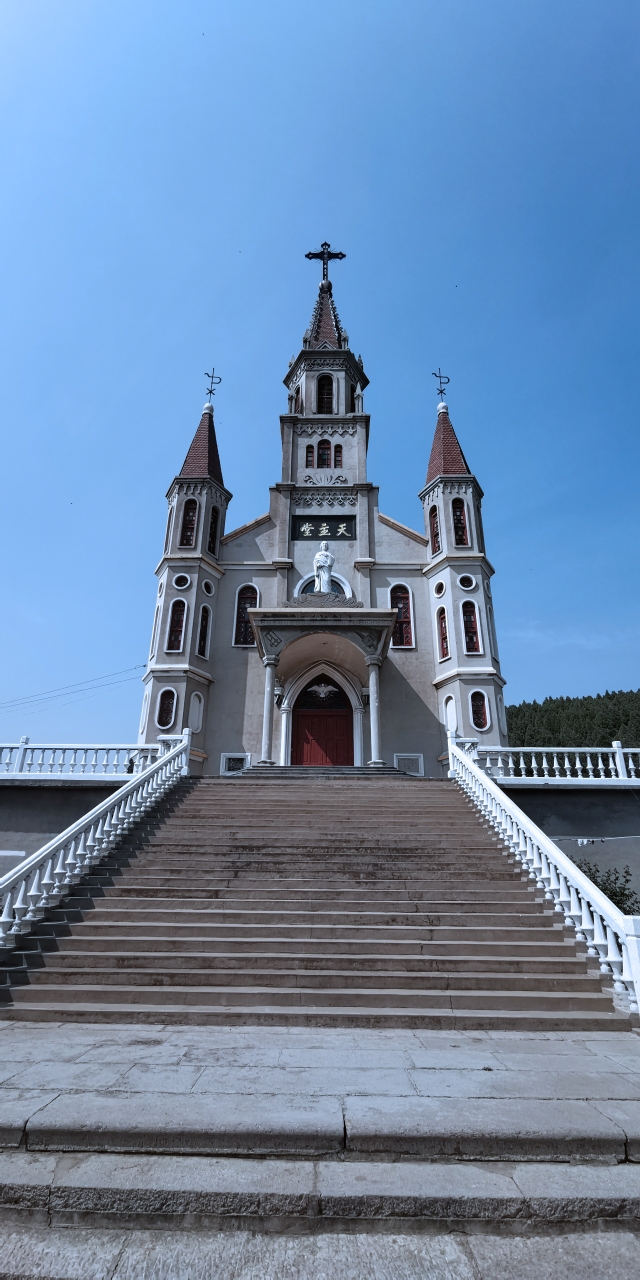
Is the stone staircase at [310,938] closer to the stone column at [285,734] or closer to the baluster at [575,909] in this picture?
the baluster at [575,909]

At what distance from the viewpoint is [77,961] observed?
6.96 metres

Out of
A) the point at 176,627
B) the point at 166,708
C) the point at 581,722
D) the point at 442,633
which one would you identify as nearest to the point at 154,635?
the point at 176,627

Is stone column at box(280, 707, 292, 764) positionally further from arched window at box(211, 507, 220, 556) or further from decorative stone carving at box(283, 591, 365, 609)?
arched window at box(211, 507, 220, 556)

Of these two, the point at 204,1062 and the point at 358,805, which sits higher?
the point at 358,805

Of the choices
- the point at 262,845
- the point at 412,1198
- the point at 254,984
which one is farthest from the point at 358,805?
the point at 412,1198

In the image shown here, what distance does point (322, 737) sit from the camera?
20.8 m

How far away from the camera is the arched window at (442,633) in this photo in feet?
69.5

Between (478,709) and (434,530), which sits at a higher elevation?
(434,530)

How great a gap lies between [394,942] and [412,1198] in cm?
441

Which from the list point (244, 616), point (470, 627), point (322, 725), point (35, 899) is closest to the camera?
point (35, 899)

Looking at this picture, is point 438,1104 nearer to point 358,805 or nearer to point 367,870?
point 367,870

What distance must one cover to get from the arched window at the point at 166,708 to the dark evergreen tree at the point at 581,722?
4778 centimetres

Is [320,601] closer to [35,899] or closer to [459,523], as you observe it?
[459,523]

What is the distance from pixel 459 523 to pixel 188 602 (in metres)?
10.4
